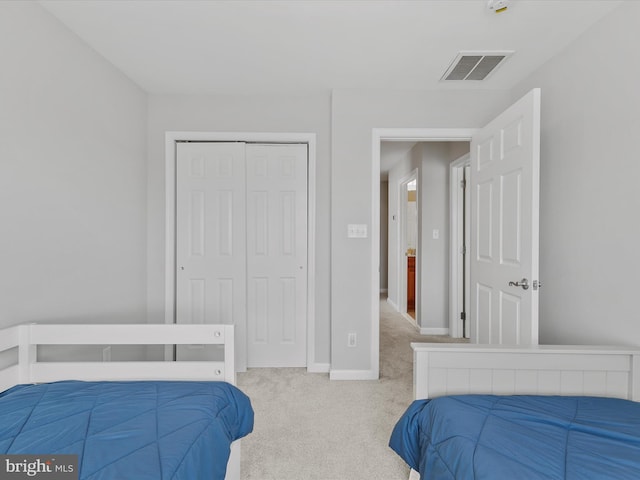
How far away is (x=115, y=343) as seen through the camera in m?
1.44

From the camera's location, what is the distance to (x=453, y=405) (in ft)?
3.98

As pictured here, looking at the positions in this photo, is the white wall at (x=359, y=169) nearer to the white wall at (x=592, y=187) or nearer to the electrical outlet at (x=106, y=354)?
the white wall at (x=592, y=187)

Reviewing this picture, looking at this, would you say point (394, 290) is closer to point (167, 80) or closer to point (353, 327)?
point (353, 327)

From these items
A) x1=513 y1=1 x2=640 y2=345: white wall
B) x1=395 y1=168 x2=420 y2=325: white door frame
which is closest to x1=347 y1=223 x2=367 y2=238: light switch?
x1=513 y1=1 x2=640 y2=345: white wall

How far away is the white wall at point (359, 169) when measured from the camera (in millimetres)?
2732

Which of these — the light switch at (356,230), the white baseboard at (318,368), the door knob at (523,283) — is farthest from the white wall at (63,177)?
the door knob at (523,283)

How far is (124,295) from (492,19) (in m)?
3.01

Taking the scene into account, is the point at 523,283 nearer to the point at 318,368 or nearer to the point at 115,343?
the point at 318,368

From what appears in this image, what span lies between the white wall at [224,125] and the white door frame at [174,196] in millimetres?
40

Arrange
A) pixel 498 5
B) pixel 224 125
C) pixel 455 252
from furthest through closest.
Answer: pixel 455 252 → pixel 224 125 → pixel 498 5

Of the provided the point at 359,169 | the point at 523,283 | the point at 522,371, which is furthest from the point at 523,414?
the point at 359,169

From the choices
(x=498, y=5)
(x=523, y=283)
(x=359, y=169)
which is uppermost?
(x=498, y=5)

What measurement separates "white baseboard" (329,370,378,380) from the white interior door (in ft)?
2.85

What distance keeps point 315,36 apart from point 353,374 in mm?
2463
